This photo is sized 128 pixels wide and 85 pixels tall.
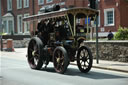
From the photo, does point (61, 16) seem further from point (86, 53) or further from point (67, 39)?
point (86, 53)

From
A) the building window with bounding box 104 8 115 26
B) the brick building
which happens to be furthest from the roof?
the building window with bounding box 104 8 115 26

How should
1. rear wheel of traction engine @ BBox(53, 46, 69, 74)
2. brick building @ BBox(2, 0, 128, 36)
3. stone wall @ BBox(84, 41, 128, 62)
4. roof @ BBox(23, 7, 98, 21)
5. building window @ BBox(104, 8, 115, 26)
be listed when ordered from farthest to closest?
building window @ BBox(104, 8, 115, 26) < brick building @ BBox(2, 0, 128, 36) < stone wall @ BBox(84, 41, 128, 62) < roof @ BBox(23, 7, 98, 21) < rear wheel of traction engine @ BBox(53, 46, 69, 74)

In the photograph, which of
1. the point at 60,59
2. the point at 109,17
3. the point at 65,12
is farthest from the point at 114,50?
the point at 109,17

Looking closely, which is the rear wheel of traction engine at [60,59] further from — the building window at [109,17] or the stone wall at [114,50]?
the building window at [109,17]

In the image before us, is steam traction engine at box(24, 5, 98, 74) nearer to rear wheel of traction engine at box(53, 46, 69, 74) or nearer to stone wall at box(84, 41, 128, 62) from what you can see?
rear wheel of traction engine at box(53, 46, 69, 74)

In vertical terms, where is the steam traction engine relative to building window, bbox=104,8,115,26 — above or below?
below

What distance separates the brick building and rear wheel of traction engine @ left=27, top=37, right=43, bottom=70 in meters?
1.35

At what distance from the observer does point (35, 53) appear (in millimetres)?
13992

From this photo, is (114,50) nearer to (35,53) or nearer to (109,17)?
(35,53)

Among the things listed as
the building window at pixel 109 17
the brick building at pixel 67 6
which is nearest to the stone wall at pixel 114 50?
the brick building at pixel 67 6

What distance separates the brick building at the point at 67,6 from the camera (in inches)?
1220

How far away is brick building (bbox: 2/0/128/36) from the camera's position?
30984 mm

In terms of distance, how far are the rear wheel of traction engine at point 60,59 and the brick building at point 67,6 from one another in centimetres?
325

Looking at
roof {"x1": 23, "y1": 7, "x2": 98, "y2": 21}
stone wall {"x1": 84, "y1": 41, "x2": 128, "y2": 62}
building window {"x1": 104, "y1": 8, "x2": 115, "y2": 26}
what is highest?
building window {"x1": 104, "y1": 8, "x2": 115, "y2": 26}
